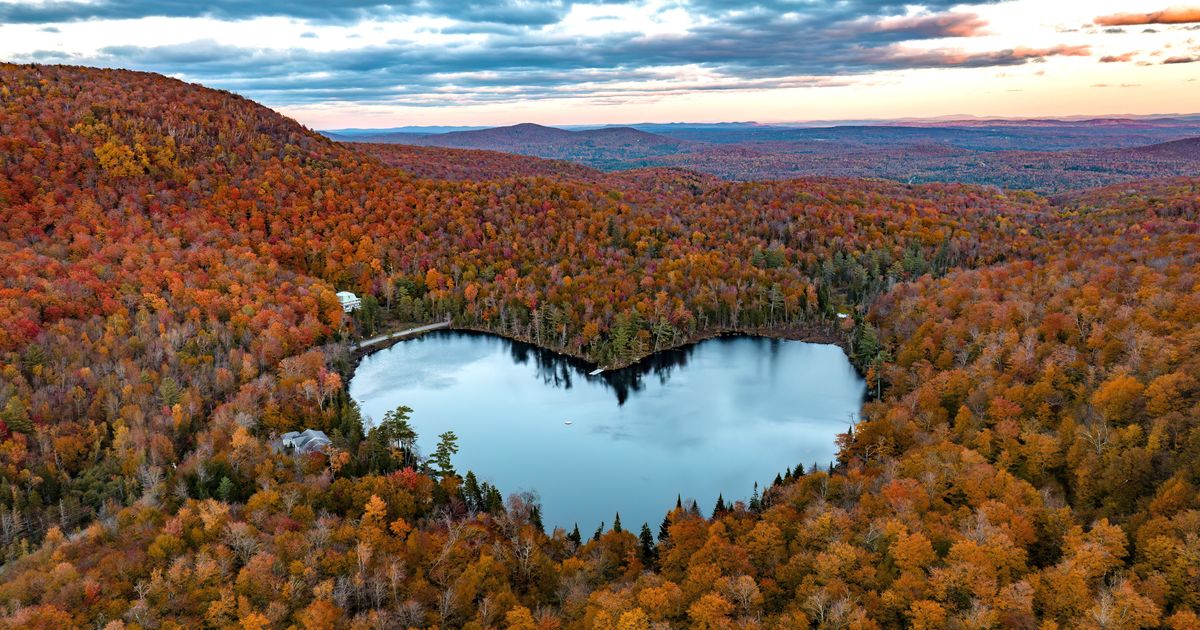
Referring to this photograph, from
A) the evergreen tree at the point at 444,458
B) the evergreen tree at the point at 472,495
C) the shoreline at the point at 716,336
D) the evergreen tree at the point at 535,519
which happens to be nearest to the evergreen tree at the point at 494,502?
the evergreen tree at the point at 472,495

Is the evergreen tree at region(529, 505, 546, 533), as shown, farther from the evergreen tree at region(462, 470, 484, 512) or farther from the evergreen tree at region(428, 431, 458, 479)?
the evergreen tree at region(428, 431, 458, 479)

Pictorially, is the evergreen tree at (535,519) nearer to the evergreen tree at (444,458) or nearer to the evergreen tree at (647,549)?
the evergreen tree at (647,549)

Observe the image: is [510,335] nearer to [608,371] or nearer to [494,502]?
[608,371]

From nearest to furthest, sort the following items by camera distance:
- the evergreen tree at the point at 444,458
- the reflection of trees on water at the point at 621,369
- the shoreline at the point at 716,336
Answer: the evergreen tree at the point at 444,458, the reflection of trees on water at the point at 621,369, the shoreline at the point at 716,336

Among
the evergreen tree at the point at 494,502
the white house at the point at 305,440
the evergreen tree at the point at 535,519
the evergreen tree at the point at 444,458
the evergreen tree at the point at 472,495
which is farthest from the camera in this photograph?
the evergreen tree at the point at 444,458

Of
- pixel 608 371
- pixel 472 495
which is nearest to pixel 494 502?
pixel 472 495

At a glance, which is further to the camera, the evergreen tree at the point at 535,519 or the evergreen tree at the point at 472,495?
the evergreen tree at the point at 472,495

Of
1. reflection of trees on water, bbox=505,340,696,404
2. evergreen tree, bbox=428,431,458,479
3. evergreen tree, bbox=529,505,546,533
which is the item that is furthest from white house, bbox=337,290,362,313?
evergreen tree, bbox=529,505,546,533
